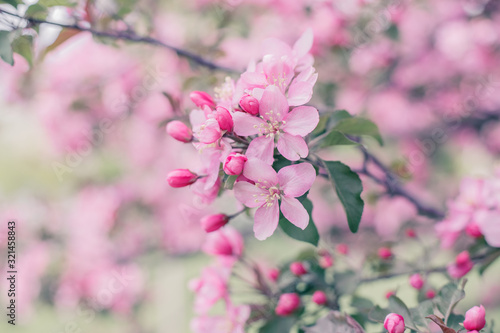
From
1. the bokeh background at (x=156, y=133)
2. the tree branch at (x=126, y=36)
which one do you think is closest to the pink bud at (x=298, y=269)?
the tree branch at (x=126, y=36)

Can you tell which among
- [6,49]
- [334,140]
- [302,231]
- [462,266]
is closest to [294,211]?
[302,231]

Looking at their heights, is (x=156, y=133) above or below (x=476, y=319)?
below

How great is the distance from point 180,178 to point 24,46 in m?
0.50

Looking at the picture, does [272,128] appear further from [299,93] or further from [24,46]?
[24,46]

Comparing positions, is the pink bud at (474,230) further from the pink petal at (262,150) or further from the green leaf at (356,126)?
the pink petal at (262,150)

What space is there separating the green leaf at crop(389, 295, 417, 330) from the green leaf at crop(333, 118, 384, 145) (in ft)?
0.95

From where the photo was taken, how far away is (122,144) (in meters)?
2.73

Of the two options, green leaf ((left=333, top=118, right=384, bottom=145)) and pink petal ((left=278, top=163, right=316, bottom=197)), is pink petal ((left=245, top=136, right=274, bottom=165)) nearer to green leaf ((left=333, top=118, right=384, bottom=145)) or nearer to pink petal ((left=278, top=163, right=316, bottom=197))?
pink petal ((left=278, top=163, right=316, bottom=197))

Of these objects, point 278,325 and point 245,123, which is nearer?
point 245,123

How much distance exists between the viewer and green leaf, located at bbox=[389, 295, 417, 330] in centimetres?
65

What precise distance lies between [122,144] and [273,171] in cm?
231

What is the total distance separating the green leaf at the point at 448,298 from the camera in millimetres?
665

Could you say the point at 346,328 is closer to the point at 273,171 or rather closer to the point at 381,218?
the point at 273,171

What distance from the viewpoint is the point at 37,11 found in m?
0.81
